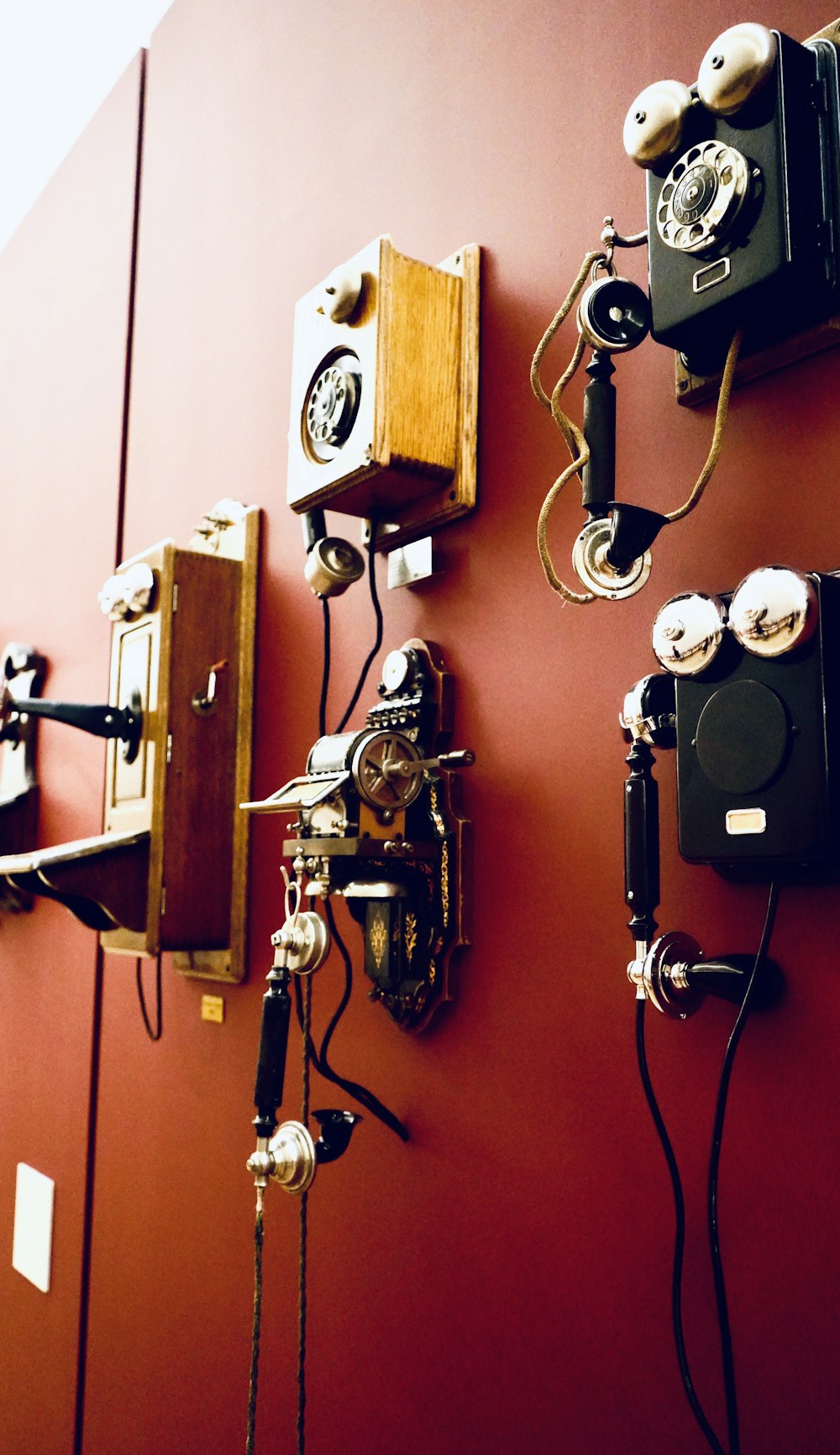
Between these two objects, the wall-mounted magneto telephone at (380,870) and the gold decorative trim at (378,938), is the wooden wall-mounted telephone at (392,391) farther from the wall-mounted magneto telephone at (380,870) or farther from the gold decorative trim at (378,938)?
the gold decorative trim at (378,938)

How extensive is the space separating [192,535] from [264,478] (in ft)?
0.76

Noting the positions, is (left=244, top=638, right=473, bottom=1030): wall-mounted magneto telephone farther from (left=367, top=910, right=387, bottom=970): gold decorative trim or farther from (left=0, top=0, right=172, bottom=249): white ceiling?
(left=0, top=0, right=172, bottom=249): white ceiling

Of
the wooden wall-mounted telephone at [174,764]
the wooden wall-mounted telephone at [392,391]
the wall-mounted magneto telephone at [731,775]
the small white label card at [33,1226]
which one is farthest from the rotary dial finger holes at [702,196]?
the small white label card at [33,1226]

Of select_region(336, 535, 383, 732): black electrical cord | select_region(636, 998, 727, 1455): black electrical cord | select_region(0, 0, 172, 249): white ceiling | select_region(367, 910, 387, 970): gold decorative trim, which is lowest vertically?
select_region(636, 998, 727, 1455): black electrical cord

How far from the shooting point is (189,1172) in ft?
5.67

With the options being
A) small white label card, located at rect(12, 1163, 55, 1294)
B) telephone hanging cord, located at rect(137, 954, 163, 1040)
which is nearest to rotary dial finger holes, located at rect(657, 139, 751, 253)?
telephone hanging cord, located at rect(137, 954, 163, 1040)

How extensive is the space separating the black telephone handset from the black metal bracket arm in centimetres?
106

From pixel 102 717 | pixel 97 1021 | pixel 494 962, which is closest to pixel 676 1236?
pixel 494 962

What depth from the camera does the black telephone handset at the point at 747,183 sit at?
83 cm

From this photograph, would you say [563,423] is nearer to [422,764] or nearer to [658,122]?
[658,122]

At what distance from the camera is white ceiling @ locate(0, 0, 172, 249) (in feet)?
7.68

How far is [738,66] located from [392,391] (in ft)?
1.64

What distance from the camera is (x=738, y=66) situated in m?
0.82

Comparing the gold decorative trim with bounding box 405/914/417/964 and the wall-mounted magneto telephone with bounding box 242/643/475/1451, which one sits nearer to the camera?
the wall-mounted magneto telephone with bounding box 242/643/475/1451
